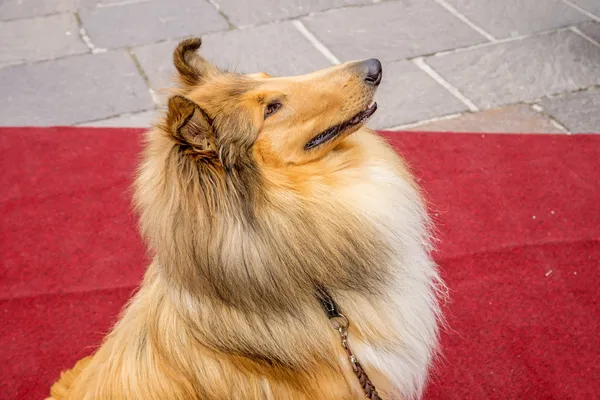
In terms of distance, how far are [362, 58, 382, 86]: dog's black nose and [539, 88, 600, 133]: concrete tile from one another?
2.48m

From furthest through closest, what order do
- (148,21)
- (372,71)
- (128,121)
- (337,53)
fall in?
(148,21)
(337,53)
(128,121)
(372,71)

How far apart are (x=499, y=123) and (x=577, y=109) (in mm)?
565

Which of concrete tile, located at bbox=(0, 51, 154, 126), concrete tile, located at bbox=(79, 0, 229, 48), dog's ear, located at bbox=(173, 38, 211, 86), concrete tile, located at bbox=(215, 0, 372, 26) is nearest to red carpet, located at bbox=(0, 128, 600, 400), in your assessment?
concrete tile, located at bbox=(0, 51, 154, 126)

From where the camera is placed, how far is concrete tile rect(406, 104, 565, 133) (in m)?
4.38

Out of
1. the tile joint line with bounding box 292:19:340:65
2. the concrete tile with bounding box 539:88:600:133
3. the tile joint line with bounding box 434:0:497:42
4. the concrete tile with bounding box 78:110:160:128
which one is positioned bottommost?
the concrete tile with bounding box 78:110:160:128

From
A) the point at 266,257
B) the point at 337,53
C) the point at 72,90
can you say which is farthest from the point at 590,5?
the point at 266,257

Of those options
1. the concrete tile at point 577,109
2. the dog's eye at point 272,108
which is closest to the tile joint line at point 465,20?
the concrete tile at point 577,109

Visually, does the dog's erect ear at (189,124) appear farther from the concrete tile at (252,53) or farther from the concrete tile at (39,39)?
the concrete tile at (39,39)

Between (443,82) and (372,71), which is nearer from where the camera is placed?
(372,71)

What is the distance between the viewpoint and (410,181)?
2.50 meters

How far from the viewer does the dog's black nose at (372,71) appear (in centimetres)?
232

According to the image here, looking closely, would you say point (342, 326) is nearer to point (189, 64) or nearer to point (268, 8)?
point (189, 64)

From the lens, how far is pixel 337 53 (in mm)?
5160

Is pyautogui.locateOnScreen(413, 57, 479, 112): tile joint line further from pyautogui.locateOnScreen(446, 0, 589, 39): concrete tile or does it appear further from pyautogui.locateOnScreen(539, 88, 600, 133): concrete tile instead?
pyautogui.locateOnScreen(446, 0, 589, 39): concrete tile
